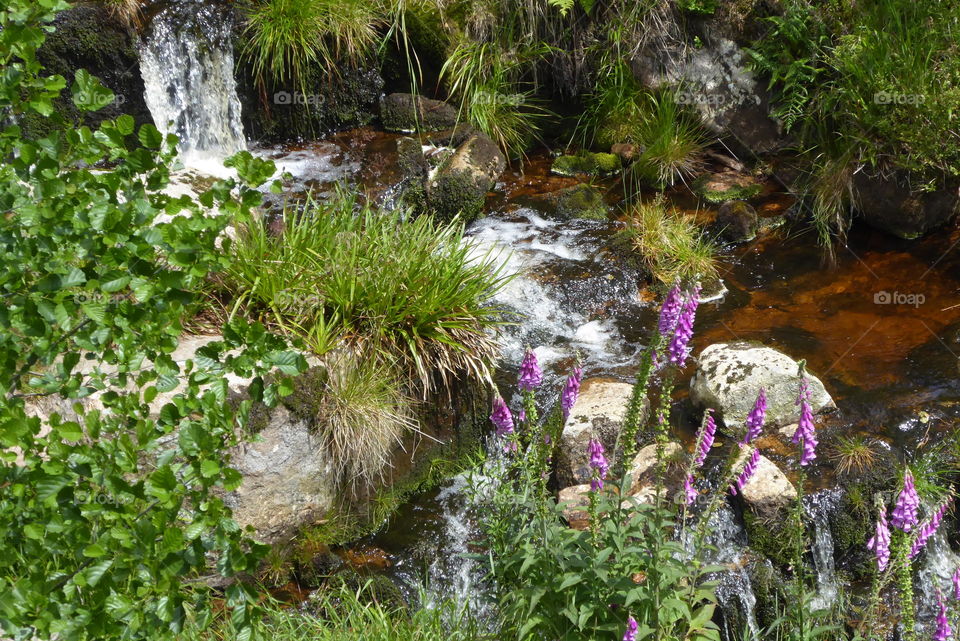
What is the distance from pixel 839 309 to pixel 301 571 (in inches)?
171

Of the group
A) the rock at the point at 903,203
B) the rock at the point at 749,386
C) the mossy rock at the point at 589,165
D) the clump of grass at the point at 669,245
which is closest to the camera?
the rock at the point at 749,386

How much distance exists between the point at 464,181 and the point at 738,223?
2370mm

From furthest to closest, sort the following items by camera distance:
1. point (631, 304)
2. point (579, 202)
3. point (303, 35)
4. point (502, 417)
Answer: point (303, 35), point (579, 202), point (631, 304), point (502, 417)

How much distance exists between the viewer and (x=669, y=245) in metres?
6.95

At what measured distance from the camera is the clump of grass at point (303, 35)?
776 centimetres

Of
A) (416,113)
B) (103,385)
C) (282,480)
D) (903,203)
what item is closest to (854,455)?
(903,203)

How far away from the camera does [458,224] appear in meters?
7.18

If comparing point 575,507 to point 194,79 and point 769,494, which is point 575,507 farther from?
point 194,79

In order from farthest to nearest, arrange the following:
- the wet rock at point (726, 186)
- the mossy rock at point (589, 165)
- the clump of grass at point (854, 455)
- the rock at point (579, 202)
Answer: the mossy rock at point (589, 165) → the wet rock at point (726, 186) → the rock at point (579, 202) → the clump of grass at point (854, 455)

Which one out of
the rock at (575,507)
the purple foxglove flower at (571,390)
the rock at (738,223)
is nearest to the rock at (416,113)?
the rock at (738,223)

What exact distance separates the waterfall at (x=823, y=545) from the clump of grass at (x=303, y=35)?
569cm

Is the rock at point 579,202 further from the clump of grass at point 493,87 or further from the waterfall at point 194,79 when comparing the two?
the waterfall at point 194,79

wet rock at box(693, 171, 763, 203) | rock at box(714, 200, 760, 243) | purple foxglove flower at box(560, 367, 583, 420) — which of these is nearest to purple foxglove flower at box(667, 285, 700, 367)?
purple foxglove flower at box(560, 367, 583, 420)

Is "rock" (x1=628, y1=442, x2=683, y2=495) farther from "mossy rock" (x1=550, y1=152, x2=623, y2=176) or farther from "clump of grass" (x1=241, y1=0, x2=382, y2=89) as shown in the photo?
"clump of grass" (x1=241, y1=0, x2=382, y2=89)
